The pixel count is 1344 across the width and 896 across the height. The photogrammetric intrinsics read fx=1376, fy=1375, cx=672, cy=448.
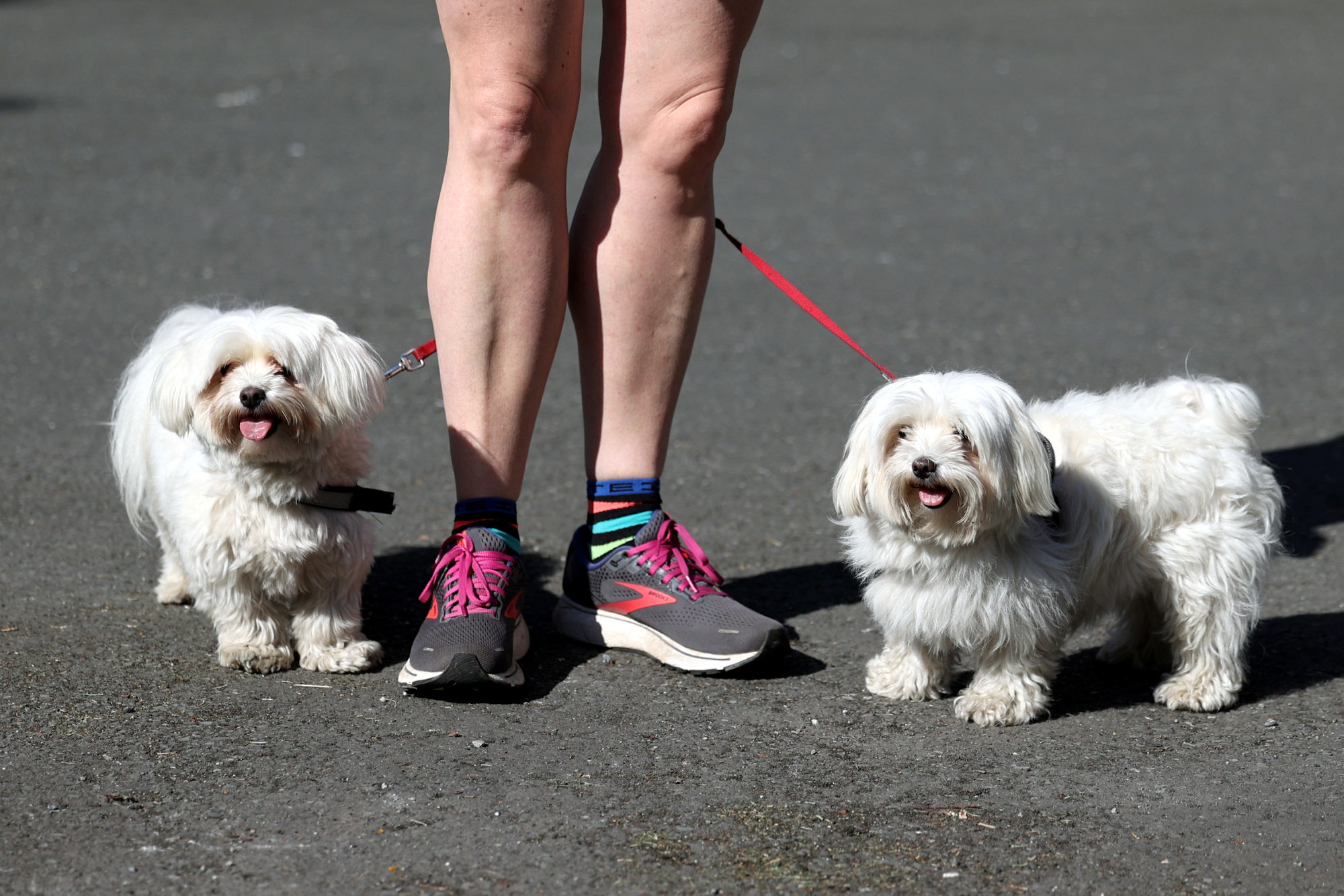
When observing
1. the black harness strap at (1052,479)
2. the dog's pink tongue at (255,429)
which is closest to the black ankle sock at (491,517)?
the dog's pink tongue at (255,429)

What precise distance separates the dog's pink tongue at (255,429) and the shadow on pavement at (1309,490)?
2.76 m

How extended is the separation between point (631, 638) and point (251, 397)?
1.03 m

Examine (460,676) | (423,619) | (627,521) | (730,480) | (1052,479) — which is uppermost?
(1052,479)

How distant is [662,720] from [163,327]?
1.64m

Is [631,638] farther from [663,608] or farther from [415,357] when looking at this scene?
[415,357]

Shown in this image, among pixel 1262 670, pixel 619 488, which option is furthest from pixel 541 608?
pixel 1262 670

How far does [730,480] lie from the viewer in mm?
4590

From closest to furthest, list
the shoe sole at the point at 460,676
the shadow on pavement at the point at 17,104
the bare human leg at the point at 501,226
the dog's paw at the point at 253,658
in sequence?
the shoe sole at the point at 460,676, the bare human leg at the point at 501,226, the dog's paw at the point at 253,658, the shadow on pavement at the point at 17,104

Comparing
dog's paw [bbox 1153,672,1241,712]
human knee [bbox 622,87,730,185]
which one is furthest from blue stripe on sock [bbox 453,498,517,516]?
dog's paw [bbox 1153,672,1241,712]

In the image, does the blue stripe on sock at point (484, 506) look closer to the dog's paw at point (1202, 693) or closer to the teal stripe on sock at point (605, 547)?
the teal stripe on sock at point (605, 547)

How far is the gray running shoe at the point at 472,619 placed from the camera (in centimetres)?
290

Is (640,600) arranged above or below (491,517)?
below

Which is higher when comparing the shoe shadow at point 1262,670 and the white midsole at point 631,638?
the white midsole at point 631,638

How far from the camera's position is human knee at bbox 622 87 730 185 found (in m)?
3.14
